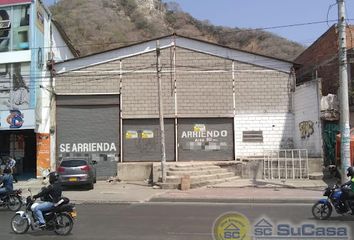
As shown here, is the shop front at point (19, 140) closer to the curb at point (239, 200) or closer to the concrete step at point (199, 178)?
the concrete step at point (199, 178)

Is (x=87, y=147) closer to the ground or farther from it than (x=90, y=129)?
closer to the ground

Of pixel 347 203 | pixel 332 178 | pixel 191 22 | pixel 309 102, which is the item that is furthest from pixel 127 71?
pixel 191 22

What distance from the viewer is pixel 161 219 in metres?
14.2

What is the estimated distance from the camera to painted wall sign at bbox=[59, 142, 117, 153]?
3089 centimetres

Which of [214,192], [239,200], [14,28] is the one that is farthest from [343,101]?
[14,28]

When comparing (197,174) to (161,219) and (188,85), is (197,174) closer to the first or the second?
(188,85)

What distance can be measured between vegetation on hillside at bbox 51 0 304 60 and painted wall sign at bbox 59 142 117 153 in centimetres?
3862

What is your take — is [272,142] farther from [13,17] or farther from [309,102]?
[13,17]

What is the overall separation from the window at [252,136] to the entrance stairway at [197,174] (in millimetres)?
2754

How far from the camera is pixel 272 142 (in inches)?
1211

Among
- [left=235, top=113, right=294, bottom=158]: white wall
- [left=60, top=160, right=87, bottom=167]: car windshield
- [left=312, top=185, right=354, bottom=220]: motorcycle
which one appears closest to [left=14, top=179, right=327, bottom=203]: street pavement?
[left=60, top=160, right=87, bottom=167]: car windshield

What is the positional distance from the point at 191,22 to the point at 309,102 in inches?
2579

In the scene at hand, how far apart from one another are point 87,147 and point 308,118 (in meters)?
13.3

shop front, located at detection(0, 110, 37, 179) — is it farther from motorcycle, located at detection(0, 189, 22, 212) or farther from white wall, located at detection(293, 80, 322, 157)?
white wall, located at detection(293, 80, 322, 157)
